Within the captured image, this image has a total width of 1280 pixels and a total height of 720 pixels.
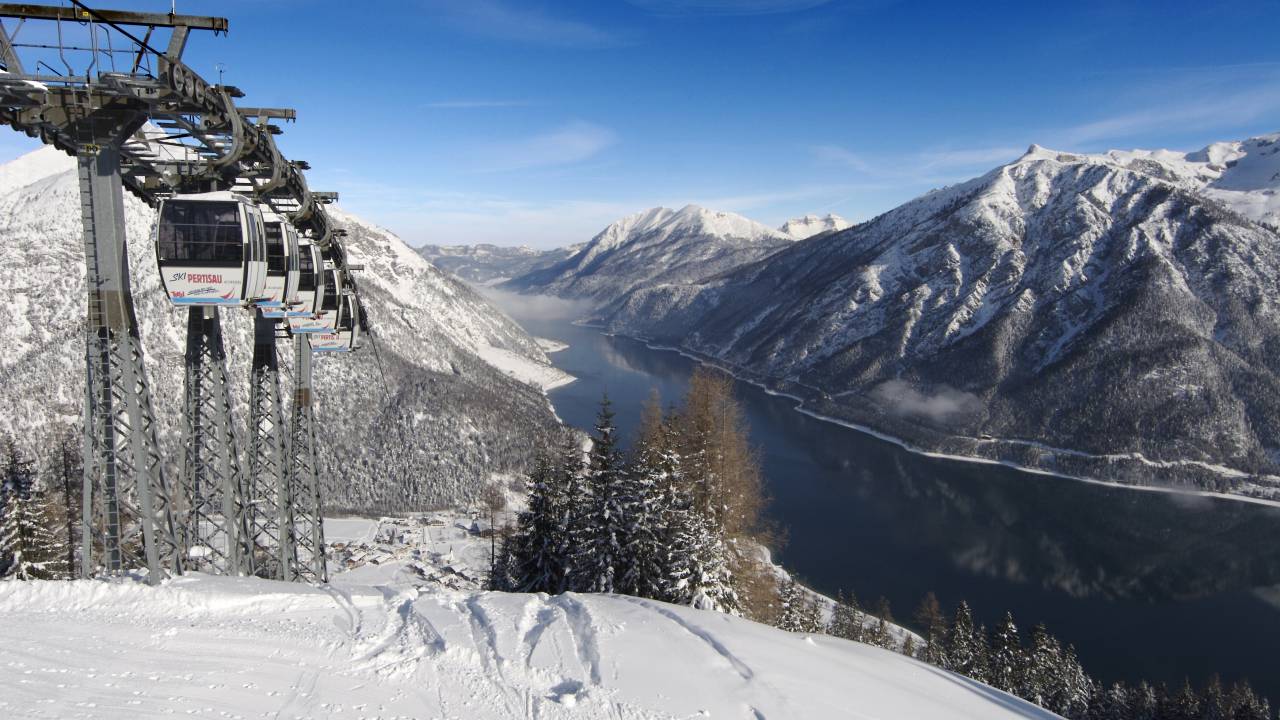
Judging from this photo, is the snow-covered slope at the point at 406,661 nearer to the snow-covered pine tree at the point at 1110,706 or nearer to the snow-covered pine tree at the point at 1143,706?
the snow-covered pine tree at the point at 1110,706

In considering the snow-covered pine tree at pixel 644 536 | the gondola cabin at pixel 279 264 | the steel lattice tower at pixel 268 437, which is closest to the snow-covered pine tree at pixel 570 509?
the snow-covered pine tree at pixel 644 536

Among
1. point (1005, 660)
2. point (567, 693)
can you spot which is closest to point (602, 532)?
point (567, 693)

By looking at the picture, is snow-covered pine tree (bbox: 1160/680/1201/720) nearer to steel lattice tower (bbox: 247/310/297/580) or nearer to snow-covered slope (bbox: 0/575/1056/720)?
snow-covered slope (bbox: 0/575/1056/720)

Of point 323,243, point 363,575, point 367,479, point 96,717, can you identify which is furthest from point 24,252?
point 96,717

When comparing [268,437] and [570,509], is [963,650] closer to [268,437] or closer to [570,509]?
[570,509]

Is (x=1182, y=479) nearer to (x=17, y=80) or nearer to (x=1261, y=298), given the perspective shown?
(x=1261, y=298)
